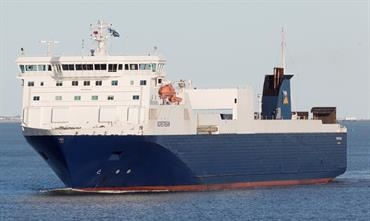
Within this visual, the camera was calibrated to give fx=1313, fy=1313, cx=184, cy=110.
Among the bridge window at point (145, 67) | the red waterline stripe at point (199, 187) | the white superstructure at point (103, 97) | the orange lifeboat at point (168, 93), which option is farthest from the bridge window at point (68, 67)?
the red waterline stripe at point (199, 187)

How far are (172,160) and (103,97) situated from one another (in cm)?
423

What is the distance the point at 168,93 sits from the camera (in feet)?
196

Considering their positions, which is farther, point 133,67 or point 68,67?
point 68,67

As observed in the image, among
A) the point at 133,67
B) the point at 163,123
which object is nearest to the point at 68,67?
the point at 133,67

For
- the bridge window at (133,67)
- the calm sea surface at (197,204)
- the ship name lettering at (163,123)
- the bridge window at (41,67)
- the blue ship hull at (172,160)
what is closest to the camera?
the calm sea surface at (197,204)

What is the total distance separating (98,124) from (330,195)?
453 inches

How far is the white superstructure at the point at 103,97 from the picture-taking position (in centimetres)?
5853

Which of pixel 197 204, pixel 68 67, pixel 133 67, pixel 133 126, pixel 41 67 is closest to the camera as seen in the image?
pixel 197 204

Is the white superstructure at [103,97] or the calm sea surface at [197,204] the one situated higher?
the white superstructure at [103,97]

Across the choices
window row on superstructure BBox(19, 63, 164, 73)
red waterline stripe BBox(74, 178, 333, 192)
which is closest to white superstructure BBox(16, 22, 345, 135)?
window row on superstructure BBox(19, 63, 164, 73)

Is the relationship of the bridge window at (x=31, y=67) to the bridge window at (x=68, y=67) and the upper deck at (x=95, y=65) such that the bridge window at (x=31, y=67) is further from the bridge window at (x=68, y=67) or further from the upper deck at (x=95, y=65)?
the bridge window at (x=68, y=67)

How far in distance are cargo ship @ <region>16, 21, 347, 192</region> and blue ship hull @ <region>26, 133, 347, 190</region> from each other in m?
0.04

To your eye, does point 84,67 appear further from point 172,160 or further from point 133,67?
point 172,160

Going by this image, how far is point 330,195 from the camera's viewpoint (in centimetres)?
6125
